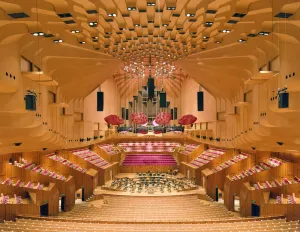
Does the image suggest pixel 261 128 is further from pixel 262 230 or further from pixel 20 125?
pixel 20 125

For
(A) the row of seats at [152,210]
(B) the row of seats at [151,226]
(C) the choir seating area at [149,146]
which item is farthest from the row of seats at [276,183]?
(C) the choir seating area at [149,146]

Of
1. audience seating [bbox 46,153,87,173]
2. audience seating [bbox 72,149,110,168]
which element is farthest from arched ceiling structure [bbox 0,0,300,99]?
audience seating [bbox 72,149,110,168]

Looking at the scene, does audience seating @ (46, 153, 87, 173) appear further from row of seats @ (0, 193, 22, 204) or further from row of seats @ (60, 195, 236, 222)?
row of seats @ (0, 193, 22, 204)

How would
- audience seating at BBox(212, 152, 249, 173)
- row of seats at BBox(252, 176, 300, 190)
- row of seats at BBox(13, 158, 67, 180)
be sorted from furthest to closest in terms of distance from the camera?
audience seating at BBox(212, 152, 249, 173), row of seats at BBox(13, 158, 67, 180), row of seats at BBox(252, 176, 300, 190)

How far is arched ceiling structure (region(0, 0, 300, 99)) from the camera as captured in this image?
20.3 ft

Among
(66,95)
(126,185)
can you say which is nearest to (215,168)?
(126,185)

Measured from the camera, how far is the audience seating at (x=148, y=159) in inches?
880

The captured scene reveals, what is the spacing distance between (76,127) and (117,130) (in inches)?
336

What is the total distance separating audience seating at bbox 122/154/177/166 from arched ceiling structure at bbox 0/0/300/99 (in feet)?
26.7

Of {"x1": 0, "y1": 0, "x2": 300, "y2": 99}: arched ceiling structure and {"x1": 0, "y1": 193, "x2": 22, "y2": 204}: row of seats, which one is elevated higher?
{"x1": 0, "y1": 0, "x2": 300, "y2": 99}: arched ceiling structure

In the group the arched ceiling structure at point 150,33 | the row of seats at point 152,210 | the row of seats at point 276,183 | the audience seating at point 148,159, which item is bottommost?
the row of seats at point 152,210

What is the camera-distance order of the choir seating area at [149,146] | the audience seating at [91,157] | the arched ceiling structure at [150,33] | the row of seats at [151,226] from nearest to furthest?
the arched ceiling structure at [150,33], the row of seats at [151,226], the audience seating at [91,157], the choir seating area at [149,146]

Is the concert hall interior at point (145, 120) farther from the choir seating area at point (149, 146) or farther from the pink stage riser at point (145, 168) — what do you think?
the choir seating area at point (149, 146)

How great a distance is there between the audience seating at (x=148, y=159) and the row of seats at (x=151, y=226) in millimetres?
11259
